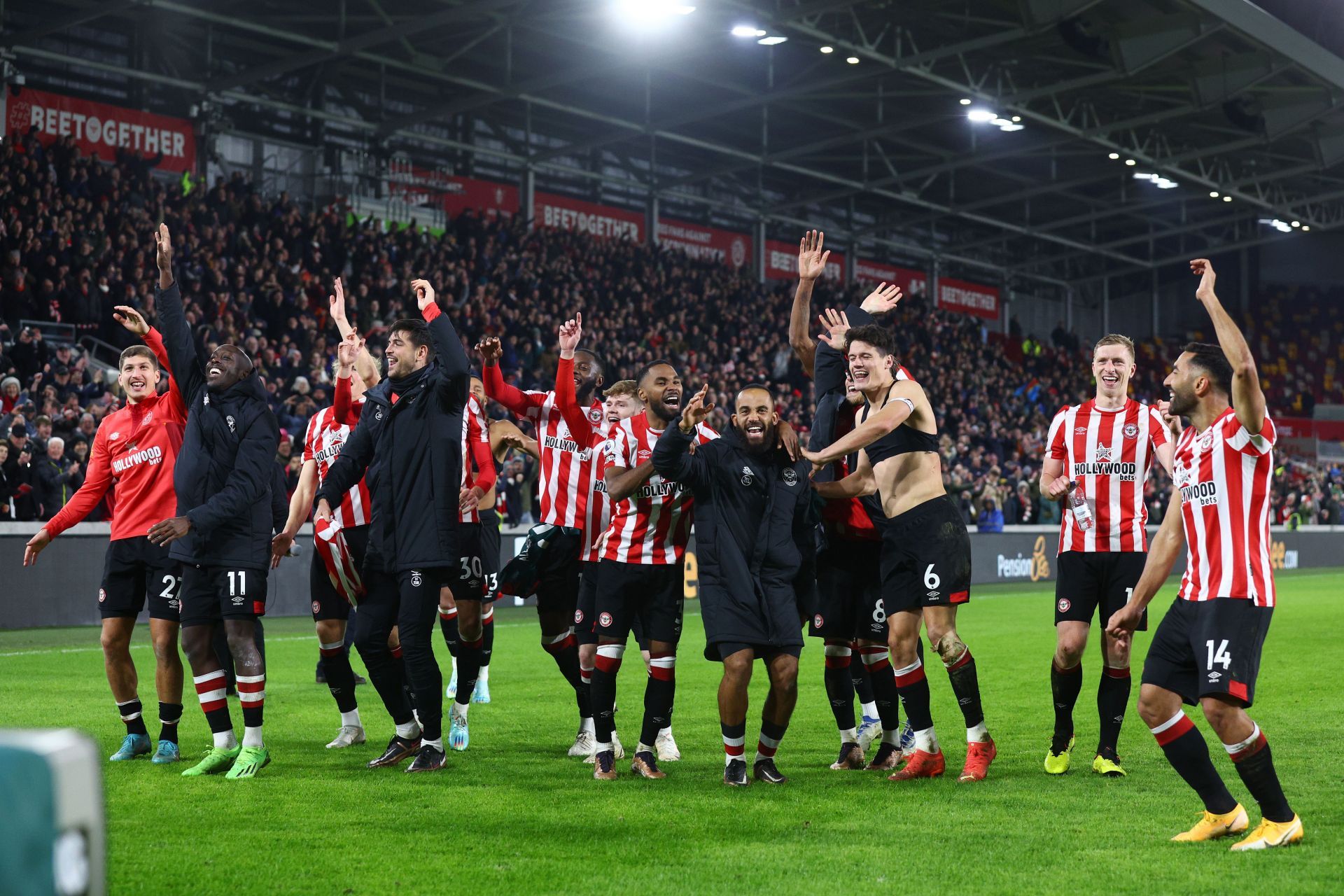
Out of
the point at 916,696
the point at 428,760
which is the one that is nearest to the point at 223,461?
the point at 428,760

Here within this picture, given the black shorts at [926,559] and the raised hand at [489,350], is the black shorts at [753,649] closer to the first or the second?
the black shorts at [926,559]

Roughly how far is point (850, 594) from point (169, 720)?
374 centimetres

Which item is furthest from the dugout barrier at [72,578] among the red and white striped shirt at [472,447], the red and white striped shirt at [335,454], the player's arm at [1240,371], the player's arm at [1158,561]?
the player's arm at [1240,371]

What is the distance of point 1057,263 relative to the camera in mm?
53344

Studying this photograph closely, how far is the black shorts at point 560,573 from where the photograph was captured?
828 cm

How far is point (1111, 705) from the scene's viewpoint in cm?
721

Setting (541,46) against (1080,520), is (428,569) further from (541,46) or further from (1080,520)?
(541,46)

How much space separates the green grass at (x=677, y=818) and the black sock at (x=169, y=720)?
188 millimetres

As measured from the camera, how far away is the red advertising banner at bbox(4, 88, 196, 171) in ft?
80.3

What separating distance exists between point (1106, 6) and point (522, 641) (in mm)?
19929

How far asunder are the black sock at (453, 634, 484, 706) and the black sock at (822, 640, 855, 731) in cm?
216

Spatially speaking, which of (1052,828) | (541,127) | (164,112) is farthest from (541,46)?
(1052,828)

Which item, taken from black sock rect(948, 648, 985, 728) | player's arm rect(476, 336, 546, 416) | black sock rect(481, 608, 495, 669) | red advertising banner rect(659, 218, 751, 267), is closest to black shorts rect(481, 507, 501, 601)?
black sock rect(481, 608, 495, 669)

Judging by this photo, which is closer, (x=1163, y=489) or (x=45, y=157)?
(x=45, y=157)
